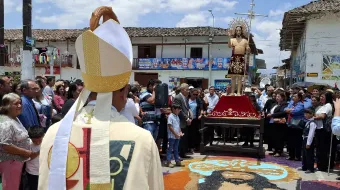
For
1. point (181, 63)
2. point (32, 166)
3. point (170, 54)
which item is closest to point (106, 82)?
point (32, 166)

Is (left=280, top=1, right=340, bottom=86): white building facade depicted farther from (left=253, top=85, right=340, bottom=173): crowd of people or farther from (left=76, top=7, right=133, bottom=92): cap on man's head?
(left=76, top=7, right=133, bottom=92): cap on man's head

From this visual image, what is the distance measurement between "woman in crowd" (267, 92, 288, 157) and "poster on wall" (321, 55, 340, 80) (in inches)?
508

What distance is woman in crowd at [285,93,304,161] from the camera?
301 inches

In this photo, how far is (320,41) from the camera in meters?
20.1

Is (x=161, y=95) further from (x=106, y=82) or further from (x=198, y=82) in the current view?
(x=198, y=82)

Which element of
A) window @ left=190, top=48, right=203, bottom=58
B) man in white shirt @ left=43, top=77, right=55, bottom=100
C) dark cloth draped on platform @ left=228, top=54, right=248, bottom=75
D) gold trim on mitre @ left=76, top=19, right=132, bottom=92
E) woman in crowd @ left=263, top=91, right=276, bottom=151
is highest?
window @ left=190, top=48, right=203, bottom=58

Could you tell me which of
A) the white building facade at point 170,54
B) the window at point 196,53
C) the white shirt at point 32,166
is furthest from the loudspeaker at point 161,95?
the window at point 196,53

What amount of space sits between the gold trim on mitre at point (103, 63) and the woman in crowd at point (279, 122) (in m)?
7.38

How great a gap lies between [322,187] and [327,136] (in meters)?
1.52

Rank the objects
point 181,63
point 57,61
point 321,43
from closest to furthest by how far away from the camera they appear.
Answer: point 321,43, point 181,63, point 57,61

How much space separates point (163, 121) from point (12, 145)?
14.2ft

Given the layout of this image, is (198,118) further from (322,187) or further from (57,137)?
(57,137)

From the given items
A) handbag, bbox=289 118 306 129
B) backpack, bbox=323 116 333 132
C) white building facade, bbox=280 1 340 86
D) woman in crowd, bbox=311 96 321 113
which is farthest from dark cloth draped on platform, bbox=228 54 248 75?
white building facade, bbox=280 1 340 86

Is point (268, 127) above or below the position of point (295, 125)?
below
